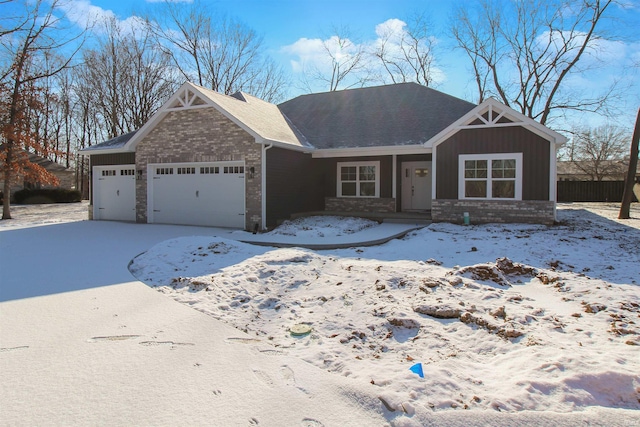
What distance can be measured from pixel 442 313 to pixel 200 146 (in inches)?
435

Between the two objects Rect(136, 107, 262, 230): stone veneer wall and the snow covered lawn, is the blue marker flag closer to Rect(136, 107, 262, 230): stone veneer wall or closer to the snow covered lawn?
the snow covered lawn

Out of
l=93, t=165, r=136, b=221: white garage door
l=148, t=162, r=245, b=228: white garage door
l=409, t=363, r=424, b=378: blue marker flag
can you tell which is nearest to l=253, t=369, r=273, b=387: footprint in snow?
l=409, t=363, r=424, b=378: blue marker flag

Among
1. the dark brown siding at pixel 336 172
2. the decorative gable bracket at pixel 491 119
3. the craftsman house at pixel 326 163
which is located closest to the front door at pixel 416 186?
the craftsman house at pixel 326 163

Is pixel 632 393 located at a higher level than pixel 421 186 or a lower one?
lower

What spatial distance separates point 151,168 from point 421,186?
34.3 feet

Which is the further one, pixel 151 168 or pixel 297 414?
pixel 151 168

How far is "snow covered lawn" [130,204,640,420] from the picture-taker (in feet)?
10.5

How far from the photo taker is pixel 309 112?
18984 mm

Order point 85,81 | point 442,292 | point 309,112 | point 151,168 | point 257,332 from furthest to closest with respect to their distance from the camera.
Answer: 1. point 85,81
2. point 309,112
3. point 151,168
4. point 442,292
5. point 257,332

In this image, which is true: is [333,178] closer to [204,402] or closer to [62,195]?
[204,402]

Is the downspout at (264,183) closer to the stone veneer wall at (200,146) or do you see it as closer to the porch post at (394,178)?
the stone veneer wall at (200,146)

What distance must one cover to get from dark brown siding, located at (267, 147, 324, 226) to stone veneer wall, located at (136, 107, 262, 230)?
0.54m

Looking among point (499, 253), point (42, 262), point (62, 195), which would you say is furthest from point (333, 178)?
point (62, 195)

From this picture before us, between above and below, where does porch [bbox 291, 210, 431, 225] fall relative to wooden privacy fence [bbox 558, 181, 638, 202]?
below
